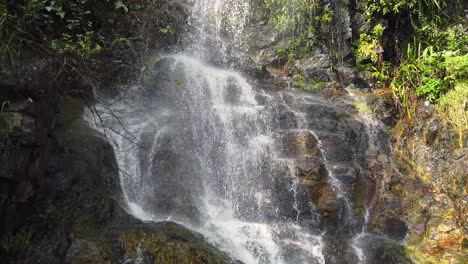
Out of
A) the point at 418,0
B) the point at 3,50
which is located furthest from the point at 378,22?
the point at 3,50

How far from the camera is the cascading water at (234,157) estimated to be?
641 centimetres

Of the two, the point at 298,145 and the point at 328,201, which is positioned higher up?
the point at 298,145

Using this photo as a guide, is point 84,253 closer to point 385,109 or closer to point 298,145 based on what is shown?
point 298,145

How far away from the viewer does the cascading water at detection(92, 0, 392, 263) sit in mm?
6414

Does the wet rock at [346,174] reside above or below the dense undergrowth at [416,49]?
below

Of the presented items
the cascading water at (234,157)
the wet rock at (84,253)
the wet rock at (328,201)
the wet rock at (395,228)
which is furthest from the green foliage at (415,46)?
the wet rock at (84,253)

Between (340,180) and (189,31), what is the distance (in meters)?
5.93

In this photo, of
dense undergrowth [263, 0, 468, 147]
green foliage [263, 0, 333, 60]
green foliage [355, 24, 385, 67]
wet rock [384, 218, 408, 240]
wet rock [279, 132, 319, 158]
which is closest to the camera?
wet rock [384, 218, 408, 240]

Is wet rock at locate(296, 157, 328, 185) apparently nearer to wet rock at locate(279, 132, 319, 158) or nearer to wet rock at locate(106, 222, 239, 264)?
wet rock at locate(279, 132, 319, 158)

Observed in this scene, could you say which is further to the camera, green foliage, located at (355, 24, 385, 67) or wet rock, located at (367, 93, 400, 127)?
green foliage, located at (355, 24, 385, 67)

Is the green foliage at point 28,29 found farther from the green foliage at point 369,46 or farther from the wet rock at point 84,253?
the green foliage at point 369,46

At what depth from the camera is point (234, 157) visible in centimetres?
768

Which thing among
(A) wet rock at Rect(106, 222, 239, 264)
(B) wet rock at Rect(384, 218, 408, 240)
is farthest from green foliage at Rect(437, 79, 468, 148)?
(A) wet rock at Rect(106, 222, 239, 264)

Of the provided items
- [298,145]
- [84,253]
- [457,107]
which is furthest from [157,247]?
[457,107]
